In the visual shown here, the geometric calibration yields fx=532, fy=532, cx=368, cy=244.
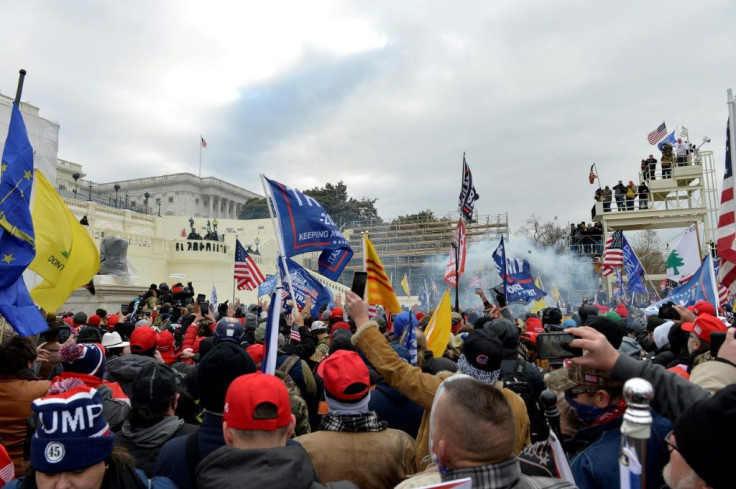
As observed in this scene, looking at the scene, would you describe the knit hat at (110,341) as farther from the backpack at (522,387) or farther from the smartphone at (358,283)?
the backpack at (522,387)

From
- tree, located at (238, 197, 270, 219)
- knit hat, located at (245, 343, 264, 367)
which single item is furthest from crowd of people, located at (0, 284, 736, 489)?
tree, located at (238, 197, 270, 219)

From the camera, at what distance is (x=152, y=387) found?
3.11m

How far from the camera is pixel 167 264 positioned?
117 feet

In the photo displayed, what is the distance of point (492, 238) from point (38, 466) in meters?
50.7

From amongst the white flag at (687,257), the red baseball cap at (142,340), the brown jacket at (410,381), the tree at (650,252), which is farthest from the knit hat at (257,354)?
the tree at (650,252)

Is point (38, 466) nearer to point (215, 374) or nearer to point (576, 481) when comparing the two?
point (215, 374)

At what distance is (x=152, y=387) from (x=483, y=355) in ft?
6.84

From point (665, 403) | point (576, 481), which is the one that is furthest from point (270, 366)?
point (665, 403)

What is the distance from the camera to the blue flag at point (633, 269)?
1419cm

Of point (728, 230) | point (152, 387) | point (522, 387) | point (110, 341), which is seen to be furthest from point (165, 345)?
point (728, 230)

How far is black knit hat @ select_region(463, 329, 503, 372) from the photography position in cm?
356

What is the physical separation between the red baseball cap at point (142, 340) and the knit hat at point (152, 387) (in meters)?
1.69

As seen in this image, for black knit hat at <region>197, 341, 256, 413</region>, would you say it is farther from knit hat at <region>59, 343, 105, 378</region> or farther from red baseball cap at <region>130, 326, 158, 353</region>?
red baseball cap at <region>130, 326, 158, 353</region>

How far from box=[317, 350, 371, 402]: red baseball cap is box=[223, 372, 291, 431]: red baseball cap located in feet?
2.16
